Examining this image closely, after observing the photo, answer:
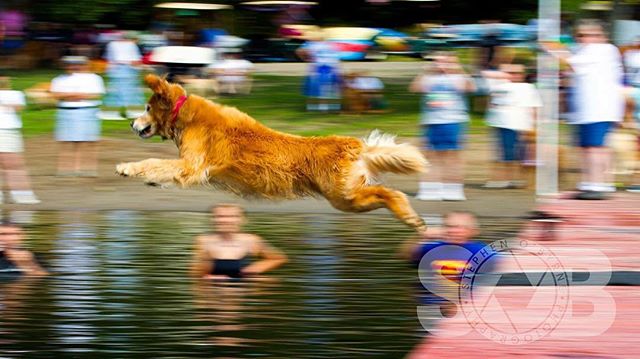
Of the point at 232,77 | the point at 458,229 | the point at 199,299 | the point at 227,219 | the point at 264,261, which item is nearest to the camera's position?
the point at 199,299

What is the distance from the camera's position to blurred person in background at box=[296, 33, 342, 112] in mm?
22703

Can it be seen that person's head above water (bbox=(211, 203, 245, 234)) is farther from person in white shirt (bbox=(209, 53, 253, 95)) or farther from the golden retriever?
person in white shirt (bbox=(209, 53, 253, 95))

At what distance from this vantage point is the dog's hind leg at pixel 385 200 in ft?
37.4

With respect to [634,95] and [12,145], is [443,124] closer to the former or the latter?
[634,95]

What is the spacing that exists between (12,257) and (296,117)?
1116cm

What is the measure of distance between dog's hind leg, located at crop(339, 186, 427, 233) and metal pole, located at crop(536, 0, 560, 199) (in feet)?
13.1

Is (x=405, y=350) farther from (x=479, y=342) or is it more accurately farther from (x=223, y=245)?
(x=223, y=245)

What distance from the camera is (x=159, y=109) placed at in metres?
11.7

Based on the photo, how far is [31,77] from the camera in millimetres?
27391

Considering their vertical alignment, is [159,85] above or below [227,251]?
above

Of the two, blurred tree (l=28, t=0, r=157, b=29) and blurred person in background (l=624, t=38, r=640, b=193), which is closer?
blurred person in background (l=624, t=38, r=640, b=193)

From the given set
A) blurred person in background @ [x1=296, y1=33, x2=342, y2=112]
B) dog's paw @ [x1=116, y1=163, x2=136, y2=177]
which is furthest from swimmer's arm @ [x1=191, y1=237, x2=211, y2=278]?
blurred person in background @ [x1=296, y1=33, x2=342, y2=112]

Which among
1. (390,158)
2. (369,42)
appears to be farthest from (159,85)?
(369,42)

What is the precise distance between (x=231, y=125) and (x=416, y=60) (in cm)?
2097
